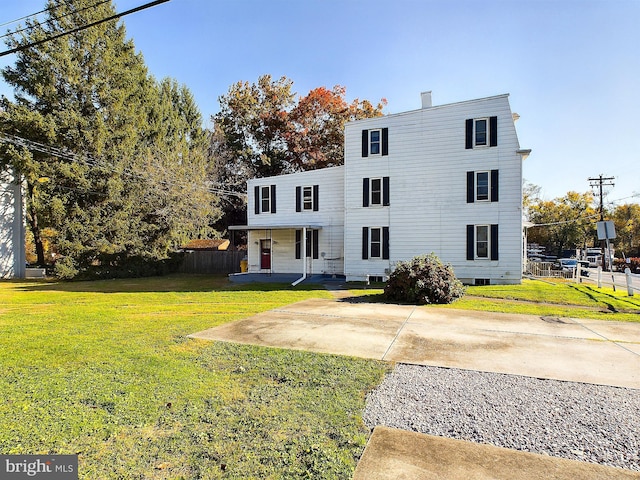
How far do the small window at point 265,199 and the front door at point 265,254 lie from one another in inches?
71.2

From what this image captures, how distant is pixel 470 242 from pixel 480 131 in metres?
4.68

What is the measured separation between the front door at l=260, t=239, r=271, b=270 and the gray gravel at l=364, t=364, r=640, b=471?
54.5 feet

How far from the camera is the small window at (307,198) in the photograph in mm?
20078

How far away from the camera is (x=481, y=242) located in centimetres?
1588

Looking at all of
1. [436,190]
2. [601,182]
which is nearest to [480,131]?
[436,190]

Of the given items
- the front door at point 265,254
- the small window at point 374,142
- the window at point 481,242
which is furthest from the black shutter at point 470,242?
the front door at point 265,254

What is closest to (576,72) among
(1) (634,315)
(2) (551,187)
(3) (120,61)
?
(1) (634,315)

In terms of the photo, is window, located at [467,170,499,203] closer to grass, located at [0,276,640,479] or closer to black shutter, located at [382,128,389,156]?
black shutter, located at [382,128,389,156]

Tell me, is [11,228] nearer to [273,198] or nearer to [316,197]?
[273,198]

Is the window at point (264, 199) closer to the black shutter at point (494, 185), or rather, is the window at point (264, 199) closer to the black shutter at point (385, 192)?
the black shutter at point (385, 192)

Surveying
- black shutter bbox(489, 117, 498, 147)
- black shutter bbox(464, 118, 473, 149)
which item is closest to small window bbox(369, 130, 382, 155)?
black shutter bbox(464, 118, 473, 149)

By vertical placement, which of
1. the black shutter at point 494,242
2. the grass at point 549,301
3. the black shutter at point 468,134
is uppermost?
the black shutter at point 468,134

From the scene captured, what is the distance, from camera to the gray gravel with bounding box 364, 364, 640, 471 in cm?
326

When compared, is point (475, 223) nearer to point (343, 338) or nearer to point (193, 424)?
point (343, 338)
